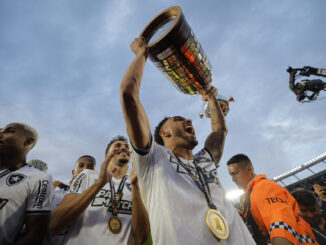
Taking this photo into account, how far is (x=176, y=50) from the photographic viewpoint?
5.79 ft

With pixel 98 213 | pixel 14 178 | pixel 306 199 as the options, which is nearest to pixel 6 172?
pixel 14 178

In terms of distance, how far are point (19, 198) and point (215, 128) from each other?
222 centimetres

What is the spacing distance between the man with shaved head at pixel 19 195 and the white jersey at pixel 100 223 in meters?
0.28

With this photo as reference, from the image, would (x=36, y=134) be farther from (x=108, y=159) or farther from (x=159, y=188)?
(x=159, y=188)

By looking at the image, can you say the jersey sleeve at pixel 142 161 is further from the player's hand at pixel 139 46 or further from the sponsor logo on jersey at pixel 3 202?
the sponsor logo on jersey at pixel 3 202

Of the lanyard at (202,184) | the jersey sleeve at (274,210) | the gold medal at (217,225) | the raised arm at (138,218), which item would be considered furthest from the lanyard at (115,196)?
the jersey sleeve at (274,210)

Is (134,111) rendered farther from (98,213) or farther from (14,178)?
(14,178)

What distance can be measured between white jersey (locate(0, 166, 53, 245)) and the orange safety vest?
8.10 feet

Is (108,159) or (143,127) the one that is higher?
(108,159)

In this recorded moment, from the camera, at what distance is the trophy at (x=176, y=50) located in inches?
67.5

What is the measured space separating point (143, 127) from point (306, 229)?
291cm

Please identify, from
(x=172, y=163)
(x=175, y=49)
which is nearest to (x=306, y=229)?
(x=172, y=163)

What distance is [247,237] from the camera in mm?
1332

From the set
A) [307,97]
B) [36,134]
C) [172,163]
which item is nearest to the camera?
[172,163]
